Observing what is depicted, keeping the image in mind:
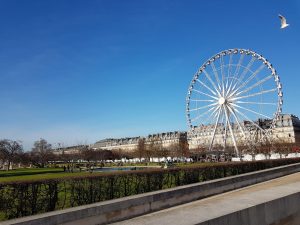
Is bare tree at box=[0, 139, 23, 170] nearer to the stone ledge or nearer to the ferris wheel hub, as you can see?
the ferris wheel hub

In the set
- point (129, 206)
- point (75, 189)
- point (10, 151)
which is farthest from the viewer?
point (10, 151)

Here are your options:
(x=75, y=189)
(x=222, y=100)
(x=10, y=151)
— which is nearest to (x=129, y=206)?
(x=75, y=189)

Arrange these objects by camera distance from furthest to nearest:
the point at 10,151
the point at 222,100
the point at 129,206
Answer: the point at 10,151 < the point at 222,100 < the point at 129,206

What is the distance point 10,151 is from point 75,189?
120026 millimetres

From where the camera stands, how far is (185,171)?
20750 mm

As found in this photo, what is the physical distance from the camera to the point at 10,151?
126812 mm

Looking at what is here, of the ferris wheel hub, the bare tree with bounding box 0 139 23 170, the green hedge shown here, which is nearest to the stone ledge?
the green hedge

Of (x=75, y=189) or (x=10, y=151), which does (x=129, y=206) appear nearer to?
(x=75, y=189)

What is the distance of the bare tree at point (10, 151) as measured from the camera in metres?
122

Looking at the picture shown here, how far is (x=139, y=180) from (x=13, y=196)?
597 cm

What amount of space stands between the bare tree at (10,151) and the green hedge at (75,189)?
359 feet

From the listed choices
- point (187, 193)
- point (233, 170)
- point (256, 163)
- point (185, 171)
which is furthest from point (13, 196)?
point (256, 163)

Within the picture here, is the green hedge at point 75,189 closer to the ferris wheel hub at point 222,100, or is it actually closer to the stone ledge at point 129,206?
the stone ledge at point 129,206

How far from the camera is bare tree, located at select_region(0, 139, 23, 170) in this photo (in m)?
122
